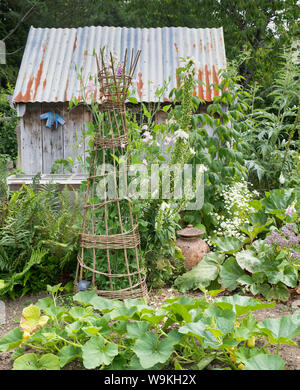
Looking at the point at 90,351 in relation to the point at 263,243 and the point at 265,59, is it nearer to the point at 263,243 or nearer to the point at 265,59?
the point at 263,243

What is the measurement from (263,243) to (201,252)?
64cm

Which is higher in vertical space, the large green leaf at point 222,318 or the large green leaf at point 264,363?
the large green leaf at point 222,318

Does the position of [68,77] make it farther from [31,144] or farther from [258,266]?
[258,266]

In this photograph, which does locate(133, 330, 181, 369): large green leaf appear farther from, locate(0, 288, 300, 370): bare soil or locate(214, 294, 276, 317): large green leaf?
locate(0, 288, 300, 370): bare soil

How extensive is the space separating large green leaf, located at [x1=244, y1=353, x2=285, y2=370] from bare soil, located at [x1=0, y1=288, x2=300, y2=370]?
37cm

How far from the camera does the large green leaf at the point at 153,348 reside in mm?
2118

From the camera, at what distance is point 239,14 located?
37.7 feet

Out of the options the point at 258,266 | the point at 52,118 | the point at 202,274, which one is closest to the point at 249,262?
the point at 258,266

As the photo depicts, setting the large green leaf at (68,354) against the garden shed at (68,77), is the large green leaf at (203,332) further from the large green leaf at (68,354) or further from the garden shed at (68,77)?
the garden shed at (68,77)

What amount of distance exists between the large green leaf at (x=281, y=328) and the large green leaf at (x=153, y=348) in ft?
1.65

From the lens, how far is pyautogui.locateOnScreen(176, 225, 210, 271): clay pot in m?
3.98

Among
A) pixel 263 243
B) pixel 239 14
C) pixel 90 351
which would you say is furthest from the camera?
pixel 239 14

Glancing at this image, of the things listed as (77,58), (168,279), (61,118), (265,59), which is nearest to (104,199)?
(168,279)

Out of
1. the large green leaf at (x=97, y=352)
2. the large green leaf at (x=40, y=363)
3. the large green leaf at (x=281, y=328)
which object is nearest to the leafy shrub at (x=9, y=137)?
the large green leaf at (x=40, y=363)
